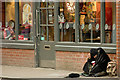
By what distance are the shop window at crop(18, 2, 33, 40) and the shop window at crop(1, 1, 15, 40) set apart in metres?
0.41

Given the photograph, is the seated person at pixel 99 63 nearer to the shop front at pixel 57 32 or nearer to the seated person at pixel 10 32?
the shop front at pixel 57 32

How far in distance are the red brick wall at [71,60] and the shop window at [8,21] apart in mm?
2917

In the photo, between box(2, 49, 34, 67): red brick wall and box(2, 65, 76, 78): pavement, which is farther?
box(2, 49, 34, 67): red brick wall

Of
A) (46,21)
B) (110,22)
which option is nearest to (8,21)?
(46,21)

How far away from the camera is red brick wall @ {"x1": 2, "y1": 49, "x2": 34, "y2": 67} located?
1456 cm

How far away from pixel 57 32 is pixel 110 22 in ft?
7.88

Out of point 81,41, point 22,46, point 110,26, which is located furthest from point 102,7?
point 22,46

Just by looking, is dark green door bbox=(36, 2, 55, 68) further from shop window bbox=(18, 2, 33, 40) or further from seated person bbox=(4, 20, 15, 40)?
seated person bbox=(4, 20, 15, 40)

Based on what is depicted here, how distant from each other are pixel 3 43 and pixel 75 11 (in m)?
4.09

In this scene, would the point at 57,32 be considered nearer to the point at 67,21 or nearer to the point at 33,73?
the point at 67,21

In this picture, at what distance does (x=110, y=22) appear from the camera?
Result: 1263 centimetres

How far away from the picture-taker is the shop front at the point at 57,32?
41.8 feet

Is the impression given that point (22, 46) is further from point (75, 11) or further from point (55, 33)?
point (75, 11)

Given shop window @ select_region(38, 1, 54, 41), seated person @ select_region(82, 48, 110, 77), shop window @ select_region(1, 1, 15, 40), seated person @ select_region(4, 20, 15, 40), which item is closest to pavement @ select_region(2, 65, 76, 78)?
seated person @ select_region(82, 48, 110, 77)
